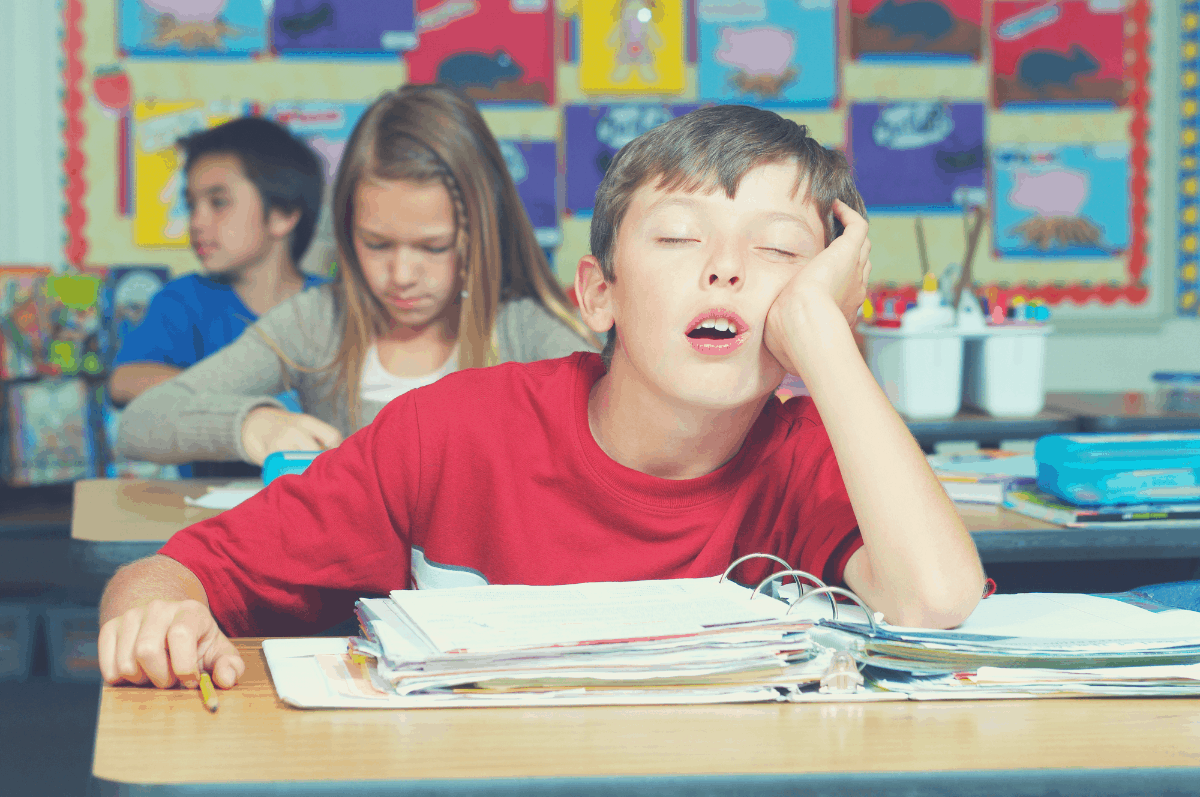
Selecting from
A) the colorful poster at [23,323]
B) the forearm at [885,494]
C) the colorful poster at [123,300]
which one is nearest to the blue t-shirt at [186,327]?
the colorful poster at [123,300]

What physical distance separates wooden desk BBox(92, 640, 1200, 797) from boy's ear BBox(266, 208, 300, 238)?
1893 millimetres

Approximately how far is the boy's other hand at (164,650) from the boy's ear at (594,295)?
1.47 feet

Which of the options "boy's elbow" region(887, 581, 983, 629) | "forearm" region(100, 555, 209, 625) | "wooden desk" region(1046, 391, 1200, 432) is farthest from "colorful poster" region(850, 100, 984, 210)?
"forearm" region(100, 555, 209, 625)

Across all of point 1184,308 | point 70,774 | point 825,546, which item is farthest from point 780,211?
point 1184,308

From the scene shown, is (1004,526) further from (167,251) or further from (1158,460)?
(167,251)

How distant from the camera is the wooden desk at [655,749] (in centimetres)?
52

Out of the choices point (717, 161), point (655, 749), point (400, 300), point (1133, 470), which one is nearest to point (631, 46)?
point (400, 300)

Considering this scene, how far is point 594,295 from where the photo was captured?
103cm

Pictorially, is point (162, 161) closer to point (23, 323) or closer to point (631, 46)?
point (23, 323)

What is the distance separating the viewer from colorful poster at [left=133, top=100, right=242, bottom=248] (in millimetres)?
3127

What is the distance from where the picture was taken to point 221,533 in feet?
2.89

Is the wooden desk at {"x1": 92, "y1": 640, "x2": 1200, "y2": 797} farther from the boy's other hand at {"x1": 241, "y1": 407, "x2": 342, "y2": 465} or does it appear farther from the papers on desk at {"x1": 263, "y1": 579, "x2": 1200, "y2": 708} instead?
the boy's other hand at {"x1": 241, "y1": 407, "x2": 342, "y2": 465}

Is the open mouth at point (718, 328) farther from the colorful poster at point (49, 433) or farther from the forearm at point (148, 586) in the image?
the colorful poster at point (49, 433)

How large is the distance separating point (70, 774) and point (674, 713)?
161 cm
